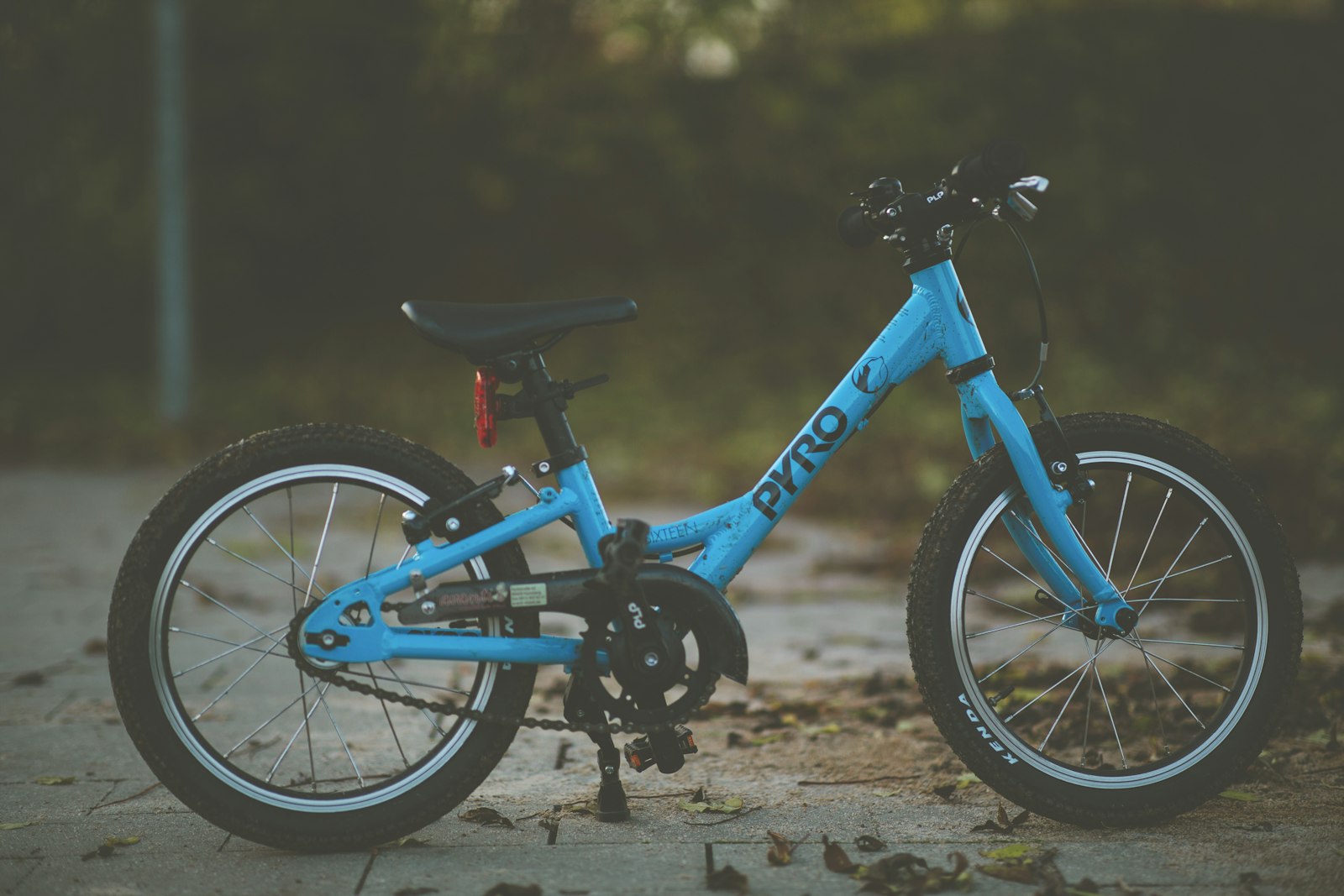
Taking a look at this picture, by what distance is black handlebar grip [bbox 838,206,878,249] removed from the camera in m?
3.11

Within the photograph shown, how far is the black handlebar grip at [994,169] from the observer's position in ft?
9.37

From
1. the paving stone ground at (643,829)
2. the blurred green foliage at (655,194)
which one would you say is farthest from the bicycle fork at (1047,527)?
the blurred green foliage at (655,194)

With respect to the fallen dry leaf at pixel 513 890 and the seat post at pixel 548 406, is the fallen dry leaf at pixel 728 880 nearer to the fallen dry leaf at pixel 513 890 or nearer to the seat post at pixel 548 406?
the fallen dry leaf at pixel 513 890

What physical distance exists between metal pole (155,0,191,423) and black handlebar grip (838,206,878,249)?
26.2 feet

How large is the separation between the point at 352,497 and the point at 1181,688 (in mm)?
5548

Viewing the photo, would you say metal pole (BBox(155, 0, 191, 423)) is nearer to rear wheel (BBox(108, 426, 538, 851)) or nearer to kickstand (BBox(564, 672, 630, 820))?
rear wheel (BBox(108, 426, 538, 851))

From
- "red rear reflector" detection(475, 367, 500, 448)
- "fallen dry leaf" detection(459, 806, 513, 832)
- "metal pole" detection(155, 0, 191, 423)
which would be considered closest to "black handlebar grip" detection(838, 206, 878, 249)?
"red rear reflector" detection(475, 367, 500, 448)

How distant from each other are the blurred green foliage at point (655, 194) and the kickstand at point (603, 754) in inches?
283

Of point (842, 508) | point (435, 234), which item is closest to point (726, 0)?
point (435, 234)

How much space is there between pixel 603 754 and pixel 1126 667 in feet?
7.02

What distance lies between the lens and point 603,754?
118 inches

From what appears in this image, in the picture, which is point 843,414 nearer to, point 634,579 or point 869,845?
point 634,579

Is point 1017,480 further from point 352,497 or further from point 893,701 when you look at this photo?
point 352,497

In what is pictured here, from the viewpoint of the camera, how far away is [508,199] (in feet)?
43.7
